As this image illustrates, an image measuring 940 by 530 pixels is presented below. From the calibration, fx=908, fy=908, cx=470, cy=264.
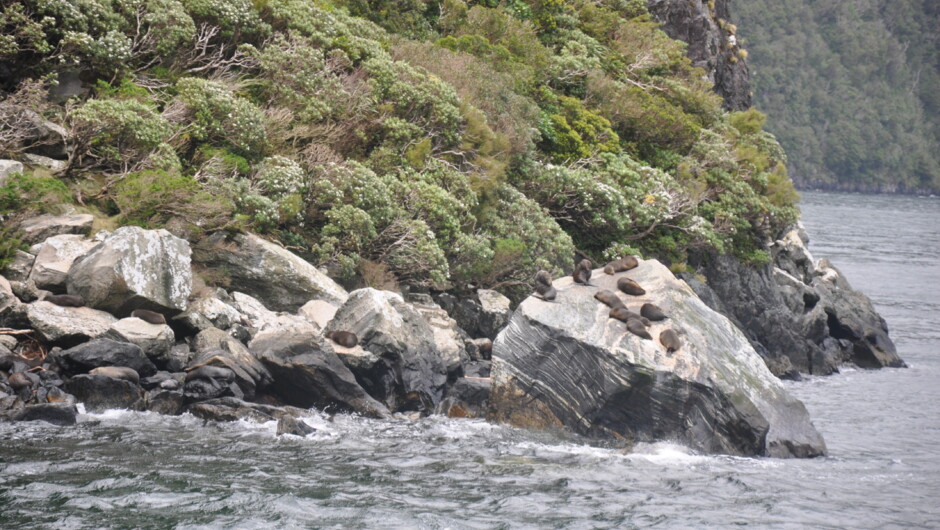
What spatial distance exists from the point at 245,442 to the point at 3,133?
8.46m

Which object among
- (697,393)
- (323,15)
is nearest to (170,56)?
(323,15)

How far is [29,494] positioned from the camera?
34.0 ft

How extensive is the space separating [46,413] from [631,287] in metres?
10.1

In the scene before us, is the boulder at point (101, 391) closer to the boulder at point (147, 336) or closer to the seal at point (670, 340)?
the boulder at point (147, 336)

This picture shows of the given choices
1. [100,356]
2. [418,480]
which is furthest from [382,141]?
[418,480]

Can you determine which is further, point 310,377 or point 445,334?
point 445,334

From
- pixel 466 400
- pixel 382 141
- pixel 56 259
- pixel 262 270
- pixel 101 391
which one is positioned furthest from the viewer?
pixel 382 141

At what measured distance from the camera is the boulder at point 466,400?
1652cm

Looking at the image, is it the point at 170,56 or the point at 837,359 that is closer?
the point at 170,56

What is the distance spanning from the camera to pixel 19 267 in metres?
15.4

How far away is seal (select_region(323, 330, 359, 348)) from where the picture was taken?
16094 millimetres

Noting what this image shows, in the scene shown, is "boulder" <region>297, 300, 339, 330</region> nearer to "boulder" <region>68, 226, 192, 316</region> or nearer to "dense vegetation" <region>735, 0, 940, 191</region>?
"boulder" <region>68, 226, 192, 316</region>

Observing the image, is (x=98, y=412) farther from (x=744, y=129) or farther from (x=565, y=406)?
(x=744, y=129)

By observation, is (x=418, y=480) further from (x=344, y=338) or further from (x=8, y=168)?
(x=8, y=168)
